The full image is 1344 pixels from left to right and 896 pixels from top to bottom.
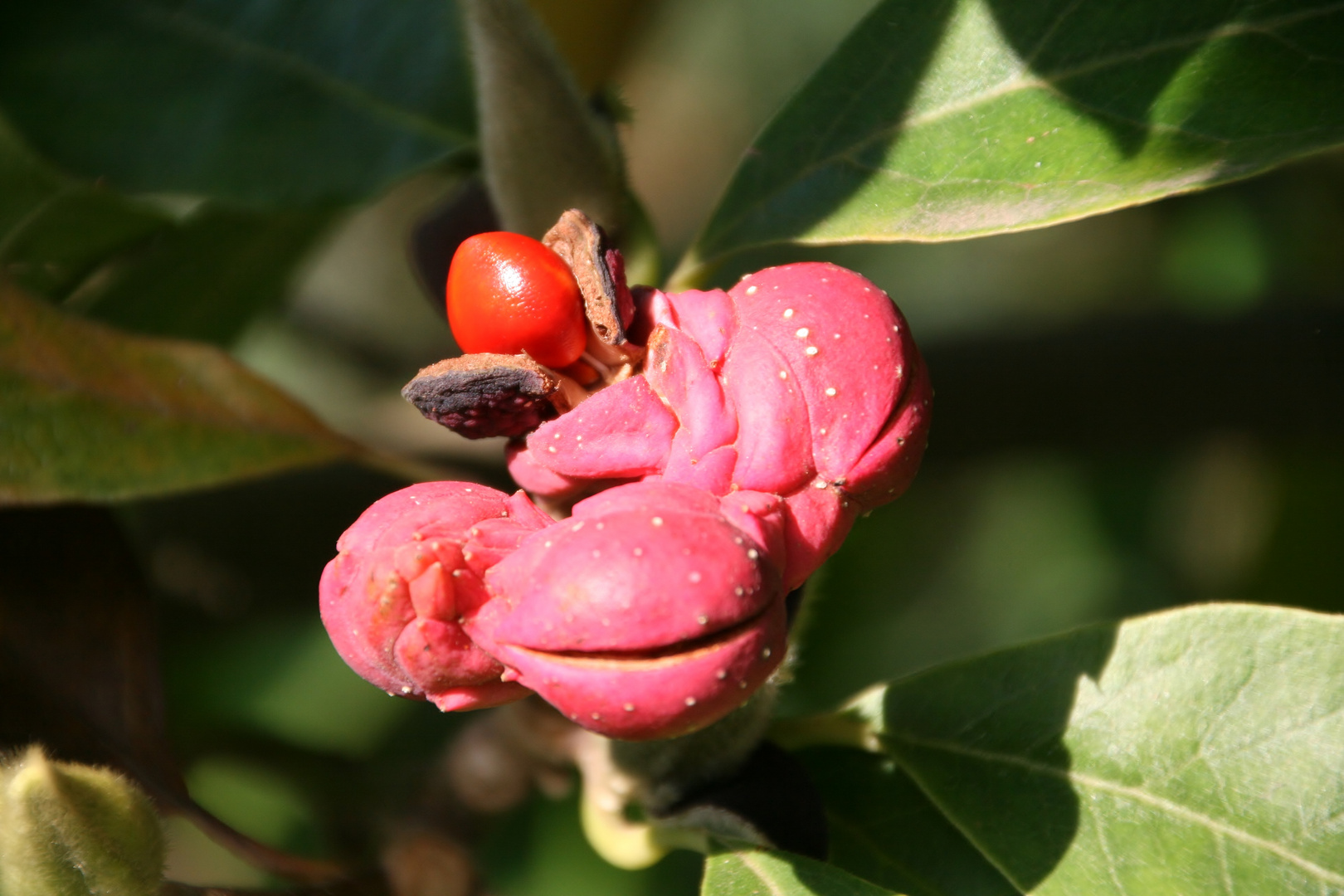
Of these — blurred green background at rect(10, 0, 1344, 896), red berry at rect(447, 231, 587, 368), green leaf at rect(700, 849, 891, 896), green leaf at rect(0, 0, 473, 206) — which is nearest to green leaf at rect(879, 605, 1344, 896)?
green leaf at rect(700, 849, 891, 896)

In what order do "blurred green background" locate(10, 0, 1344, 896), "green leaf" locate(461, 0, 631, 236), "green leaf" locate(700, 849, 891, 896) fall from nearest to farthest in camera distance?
"green leaf" locate(700, 849, 891, 896), "green leaf" locate(461, 0, 631, 236), "blurred green background" locate(10, 0, 1344, 896)

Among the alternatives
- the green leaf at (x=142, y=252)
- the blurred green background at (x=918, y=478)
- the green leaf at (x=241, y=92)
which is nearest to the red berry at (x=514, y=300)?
the blurred green background at (x=918, y=478)

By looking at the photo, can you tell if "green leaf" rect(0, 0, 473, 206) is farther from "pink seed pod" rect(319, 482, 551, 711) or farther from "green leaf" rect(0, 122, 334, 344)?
"pink seed pod" rect(319, 482, 551, 711)

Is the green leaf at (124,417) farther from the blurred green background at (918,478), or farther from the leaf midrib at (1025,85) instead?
the leaf midrib at (1025,85)

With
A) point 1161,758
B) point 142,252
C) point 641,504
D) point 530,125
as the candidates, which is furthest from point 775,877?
point 142,252

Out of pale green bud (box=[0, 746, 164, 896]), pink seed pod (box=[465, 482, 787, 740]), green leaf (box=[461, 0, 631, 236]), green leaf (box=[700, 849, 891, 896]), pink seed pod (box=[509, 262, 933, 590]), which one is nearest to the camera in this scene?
pink seed pod (box=[465, 482, 787, 740])

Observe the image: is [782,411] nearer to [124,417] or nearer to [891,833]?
[891,833]
